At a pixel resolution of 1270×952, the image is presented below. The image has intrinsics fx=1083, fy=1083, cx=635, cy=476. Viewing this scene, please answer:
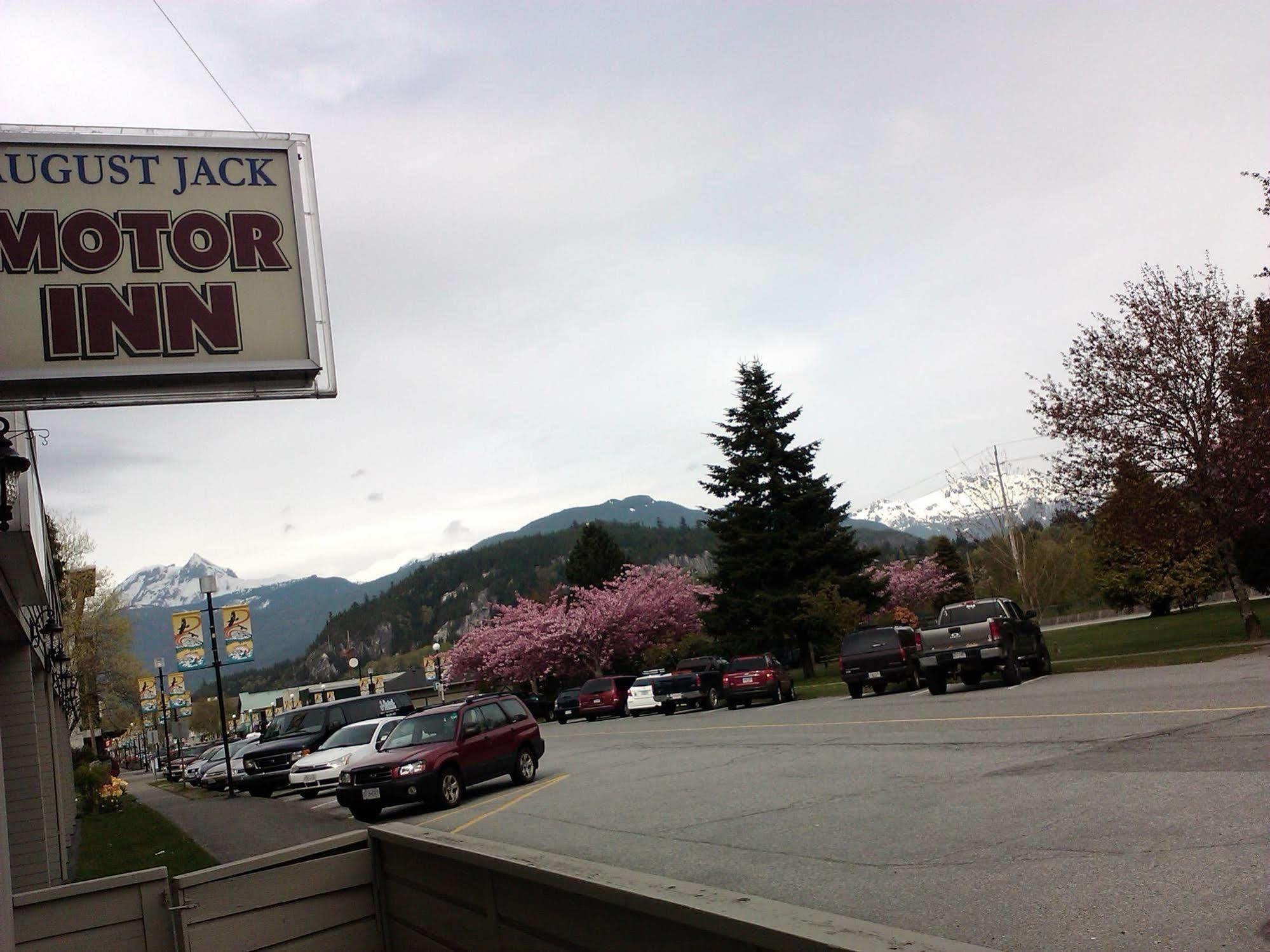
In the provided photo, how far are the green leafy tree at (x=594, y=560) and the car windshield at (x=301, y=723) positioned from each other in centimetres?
4739

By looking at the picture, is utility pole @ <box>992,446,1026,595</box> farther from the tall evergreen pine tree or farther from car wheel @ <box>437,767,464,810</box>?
car wheel @ <box>437,767,464,810</box>

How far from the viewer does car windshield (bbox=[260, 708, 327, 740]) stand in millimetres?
29781

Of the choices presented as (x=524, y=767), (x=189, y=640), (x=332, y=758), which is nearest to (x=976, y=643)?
(x=524, y=767)

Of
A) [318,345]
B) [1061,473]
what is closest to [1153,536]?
[1061,473]

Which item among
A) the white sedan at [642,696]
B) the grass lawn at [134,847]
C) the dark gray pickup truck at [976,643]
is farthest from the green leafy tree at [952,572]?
the grass lawn at [134,847]

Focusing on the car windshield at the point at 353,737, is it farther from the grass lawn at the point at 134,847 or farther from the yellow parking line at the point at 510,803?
the yellow parking line at the point at 510,803

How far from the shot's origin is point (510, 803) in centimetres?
1648

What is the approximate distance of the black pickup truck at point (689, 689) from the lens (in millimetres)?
37344

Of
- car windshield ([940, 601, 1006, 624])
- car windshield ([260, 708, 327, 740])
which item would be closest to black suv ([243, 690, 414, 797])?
car windshield ([260, 708, 327, 740])

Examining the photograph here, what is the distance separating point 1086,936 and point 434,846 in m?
3.79

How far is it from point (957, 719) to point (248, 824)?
13.4 meters

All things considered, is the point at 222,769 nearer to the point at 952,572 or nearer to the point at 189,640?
the point at 189,640

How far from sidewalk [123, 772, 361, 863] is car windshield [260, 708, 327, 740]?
1964mm

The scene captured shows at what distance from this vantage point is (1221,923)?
5.93m
